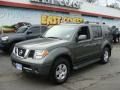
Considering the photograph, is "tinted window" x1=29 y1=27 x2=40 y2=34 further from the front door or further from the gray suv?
the front door

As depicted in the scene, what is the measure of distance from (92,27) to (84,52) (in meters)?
1.31

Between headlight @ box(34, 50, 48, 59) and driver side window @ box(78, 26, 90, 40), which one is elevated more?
driver side window @ box(78, 26, 90, 40)

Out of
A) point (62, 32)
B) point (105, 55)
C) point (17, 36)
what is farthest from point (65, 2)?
point (62, 32)

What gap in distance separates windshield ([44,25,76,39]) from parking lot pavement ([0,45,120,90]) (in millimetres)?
1365

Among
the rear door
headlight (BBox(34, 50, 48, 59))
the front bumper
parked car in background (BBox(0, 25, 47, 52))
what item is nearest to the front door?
the rear door

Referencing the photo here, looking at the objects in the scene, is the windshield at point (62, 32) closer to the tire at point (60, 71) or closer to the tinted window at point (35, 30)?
the tire at point (60, 71)

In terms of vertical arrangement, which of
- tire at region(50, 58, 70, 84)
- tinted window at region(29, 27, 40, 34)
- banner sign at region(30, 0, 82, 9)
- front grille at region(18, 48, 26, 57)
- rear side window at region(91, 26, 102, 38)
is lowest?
tire at region(50, 58, 70, 84)

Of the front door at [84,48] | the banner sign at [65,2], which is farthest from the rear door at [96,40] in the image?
the banner sign at [65,2]

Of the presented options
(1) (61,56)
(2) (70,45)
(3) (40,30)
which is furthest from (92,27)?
(3) (40,30)

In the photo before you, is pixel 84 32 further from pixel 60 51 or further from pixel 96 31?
pixel 60 51

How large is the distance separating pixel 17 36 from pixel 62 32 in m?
4.84

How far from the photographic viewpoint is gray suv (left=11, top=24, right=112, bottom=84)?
6586 mm

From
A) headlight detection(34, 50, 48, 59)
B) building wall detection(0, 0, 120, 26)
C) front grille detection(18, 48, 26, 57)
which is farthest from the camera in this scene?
building wall detection(0, 0, 120, 26)

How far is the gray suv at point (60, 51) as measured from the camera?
6586 mm
